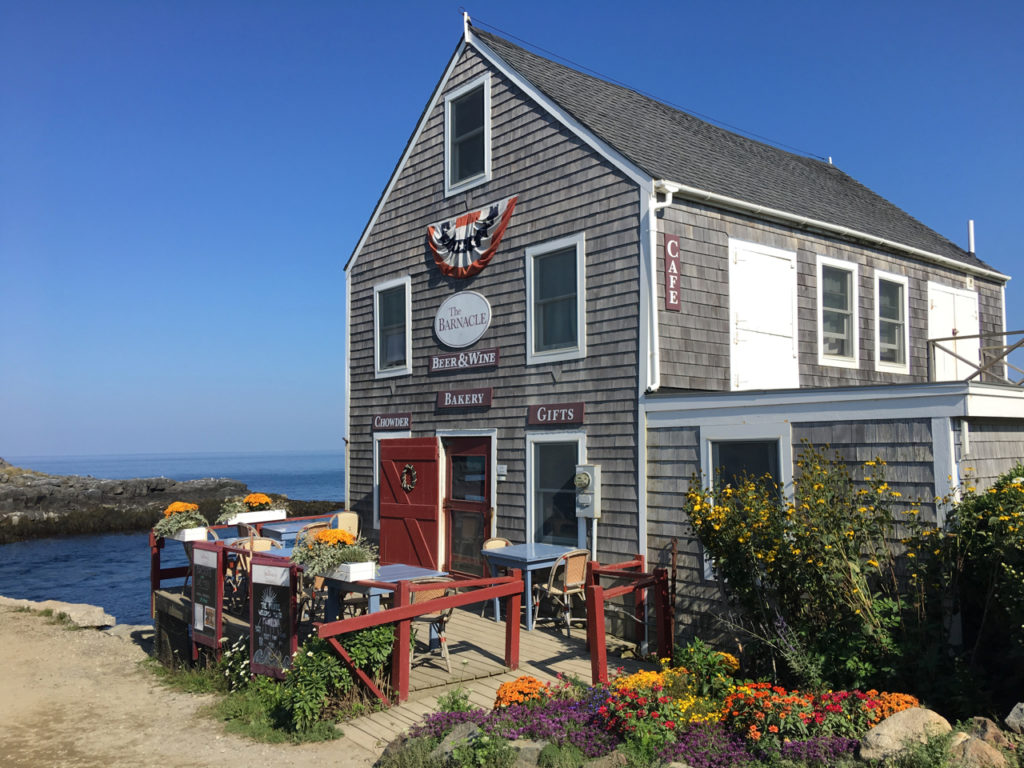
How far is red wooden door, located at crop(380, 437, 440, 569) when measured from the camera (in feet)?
41.9

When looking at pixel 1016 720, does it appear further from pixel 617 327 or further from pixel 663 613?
pixel 617 327

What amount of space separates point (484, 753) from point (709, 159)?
9.50m

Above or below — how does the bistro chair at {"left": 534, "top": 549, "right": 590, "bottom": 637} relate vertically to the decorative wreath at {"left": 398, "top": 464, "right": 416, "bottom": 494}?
below

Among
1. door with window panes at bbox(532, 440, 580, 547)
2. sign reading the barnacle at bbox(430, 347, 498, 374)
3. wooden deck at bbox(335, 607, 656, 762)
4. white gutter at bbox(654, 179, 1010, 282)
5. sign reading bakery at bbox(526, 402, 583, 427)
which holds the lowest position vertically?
wooden deck at bbox(335, 607, 656, 762)

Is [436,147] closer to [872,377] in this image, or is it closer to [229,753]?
[872,377]

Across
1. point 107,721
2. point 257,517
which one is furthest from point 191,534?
point 107,721

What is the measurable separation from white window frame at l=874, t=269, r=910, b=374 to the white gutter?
46cm

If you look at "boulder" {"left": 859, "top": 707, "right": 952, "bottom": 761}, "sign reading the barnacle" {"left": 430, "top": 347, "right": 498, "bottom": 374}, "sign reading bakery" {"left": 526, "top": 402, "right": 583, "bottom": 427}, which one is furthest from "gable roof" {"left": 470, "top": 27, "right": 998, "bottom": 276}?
"boulder" {"left": 859, "top": 707, "right": 952, "bottom": 761}

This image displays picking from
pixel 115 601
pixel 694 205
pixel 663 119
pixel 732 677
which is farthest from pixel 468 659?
pixel 115 601

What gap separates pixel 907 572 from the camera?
701cm

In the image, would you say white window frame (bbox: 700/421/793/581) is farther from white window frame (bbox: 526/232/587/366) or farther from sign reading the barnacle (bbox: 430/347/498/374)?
sign reading the barnacle (bbox: 430/347/498/374)

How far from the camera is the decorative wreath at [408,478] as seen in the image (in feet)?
43.1

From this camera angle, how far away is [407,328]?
1375 centimetres

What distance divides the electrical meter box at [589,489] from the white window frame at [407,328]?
4.59 meters
